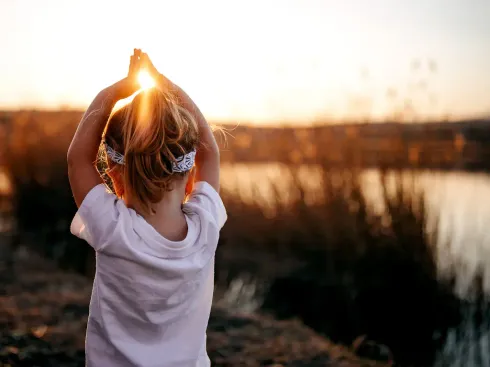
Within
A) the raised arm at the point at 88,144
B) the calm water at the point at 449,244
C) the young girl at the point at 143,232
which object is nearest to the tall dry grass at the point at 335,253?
the calm water at the point at 449,244

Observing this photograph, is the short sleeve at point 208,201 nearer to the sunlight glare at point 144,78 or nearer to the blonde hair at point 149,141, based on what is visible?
the blonde hair at point 149,141

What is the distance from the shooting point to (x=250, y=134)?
218 inches

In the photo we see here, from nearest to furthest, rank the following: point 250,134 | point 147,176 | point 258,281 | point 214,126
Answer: point 147,176 → point 214,126 → point 258,281 → point 250,134

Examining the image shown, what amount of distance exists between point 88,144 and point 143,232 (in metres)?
0.24

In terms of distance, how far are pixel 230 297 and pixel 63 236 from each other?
1.73m

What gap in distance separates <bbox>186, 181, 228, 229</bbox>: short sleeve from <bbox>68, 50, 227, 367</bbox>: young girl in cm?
3

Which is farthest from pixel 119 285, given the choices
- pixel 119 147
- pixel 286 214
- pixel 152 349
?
pixel 286 214

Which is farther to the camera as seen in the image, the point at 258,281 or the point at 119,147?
the point at 258,281

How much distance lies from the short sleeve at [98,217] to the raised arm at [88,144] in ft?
0.17

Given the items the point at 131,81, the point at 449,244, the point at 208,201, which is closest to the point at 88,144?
the point at 131,81

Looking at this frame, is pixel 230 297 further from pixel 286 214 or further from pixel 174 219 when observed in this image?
pixel 174 219

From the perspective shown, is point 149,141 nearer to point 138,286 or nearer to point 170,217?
point 170,217

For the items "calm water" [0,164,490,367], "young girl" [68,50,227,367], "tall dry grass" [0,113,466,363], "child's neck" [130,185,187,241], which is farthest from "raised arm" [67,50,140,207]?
"calm water" [0,164,490,367]

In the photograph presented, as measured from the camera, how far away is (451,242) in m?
3.93
